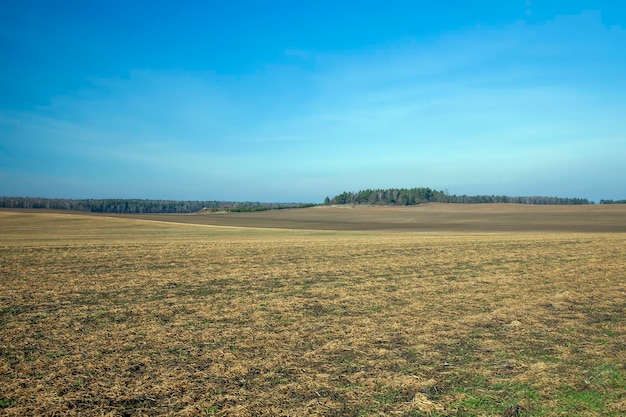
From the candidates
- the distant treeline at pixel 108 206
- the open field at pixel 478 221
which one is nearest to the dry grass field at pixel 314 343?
the open field at pixel 478 221

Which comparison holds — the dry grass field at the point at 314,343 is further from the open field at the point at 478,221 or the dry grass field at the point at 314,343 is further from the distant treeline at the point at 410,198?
the distant treeline at the point at 410,198

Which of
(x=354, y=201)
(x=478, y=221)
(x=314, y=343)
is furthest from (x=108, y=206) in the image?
(x=314, y=343)

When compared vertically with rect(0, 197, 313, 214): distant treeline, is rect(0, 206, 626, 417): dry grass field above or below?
below

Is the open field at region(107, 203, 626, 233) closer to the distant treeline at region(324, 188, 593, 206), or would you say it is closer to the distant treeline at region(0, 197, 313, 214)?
the distant treeline at region(324, 188, 593, 206)

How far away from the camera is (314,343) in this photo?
8070 mm

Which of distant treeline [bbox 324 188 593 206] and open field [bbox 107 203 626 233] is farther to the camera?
distant treeline [bbox 324 188 593 206]

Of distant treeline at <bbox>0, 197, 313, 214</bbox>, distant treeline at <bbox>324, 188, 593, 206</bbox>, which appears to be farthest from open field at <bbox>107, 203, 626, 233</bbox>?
distant treeline at <bbox>0, 197, 313, 214</bbox>

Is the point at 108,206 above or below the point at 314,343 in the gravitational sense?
above

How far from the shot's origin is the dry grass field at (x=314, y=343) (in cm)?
551

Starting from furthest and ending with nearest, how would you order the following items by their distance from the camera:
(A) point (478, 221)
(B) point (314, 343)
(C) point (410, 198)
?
(C) point (410, 198) → (A) point (478, 221) → (B) point (314, 343)

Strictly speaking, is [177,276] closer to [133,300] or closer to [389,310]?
[133,300]

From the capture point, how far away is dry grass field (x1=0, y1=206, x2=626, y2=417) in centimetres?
551

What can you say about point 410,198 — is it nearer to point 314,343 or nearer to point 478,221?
point 478,221

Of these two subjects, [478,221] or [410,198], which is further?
[410,198]
